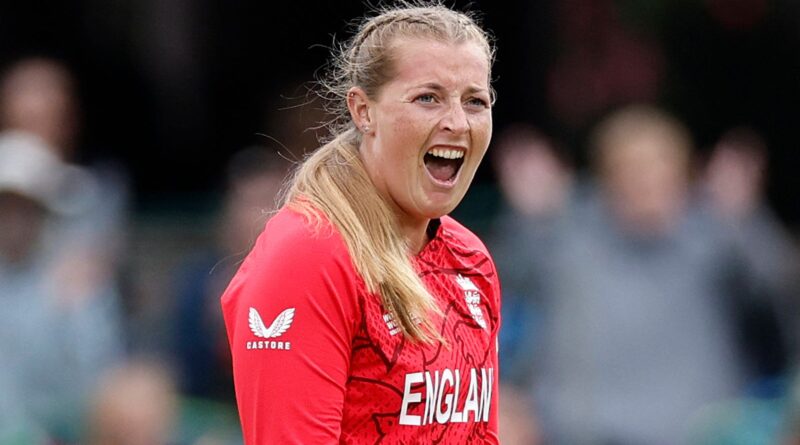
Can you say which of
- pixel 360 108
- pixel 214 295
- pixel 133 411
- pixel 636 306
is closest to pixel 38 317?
pixel 214 295

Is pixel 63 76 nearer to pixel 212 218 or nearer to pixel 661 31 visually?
pixel 212 218

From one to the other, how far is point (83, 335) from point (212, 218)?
1.46 m

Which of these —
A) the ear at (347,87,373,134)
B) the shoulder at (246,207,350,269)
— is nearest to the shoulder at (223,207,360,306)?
the shoulder at (246,207,350,269)

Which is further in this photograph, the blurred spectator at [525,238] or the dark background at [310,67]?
the dark background at [310,67]

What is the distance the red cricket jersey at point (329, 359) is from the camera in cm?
292

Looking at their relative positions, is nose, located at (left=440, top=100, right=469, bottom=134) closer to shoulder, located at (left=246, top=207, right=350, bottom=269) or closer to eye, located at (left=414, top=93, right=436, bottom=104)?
eye, located at (left=414, top=93, right=436, bottom=104)

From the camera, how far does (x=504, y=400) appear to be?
5.69m

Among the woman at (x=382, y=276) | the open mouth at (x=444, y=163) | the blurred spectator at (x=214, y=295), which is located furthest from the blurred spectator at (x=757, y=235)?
the open mouth at (x=444, y=163)

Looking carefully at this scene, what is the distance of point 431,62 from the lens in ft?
10.4

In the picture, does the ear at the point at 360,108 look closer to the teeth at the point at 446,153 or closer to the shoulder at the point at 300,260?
the teeth at the point at 446,153

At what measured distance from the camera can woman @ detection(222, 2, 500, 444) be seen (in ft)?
9.64

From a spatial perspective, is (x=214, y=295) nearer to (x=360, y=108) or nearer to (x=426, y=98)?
(x=360, y=108)

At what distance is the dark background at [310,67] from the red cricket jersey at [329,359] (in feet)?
13.4

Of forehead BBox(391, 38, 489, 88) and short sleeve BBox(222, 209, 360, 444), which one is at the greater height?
forehead BBox(391, 38, 489, 88)
